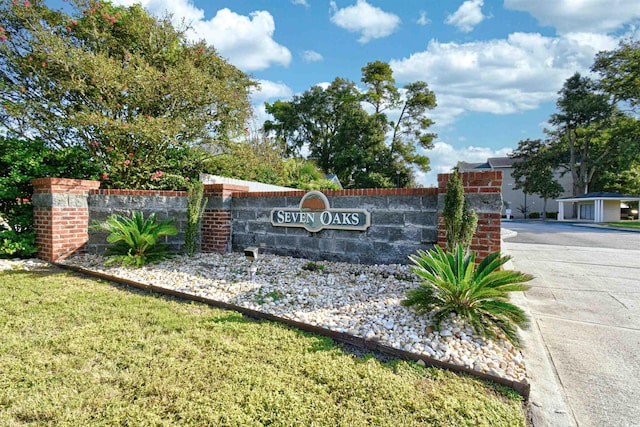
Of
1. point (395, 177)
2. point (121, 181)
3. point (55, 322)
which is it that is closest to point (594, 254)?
point (55, 322)

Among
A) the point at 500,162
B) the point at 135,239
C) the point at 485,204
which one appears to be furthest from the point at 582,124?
the point at 135,239

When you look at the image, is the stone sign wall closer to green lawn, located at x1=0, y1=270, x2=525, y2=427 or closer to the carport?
green lawn, located at x1=0, y1=270, x2=525, y2=427

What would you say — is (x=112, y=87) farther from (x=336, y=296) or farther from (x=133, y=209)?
(x=336, y=296)

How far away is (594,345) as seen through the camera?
292 centimetres

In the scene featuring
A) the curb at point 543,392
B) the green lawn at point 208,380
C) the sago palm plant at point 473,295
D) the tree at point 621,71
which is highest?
the tree at point 621,71

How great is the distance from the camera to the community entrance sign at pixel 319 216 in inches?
201

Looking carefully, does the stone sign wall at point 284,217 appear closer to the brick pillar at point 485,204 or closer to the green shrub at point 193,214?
the brick pillar at point 485,204

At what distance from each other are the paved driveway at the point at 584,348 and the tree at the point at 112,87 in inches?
281

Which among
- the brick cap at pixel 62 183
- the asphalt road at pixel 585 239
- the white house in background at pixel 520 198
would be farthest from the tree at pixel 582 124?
the brick cap at pixel 62 183

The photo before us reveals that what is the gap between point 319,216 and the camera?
5.39 metres

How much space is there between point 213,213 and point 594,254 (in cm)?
956

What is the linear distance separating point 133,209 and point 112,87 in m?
2.56

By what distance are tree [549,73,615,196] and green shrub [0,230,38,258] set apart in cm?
3513

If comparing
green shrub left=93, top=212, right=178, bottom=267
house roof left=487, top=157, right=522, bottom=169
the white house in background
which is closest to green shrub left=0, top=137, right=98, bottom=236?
green shrub left=93, top=212, right=178, bottom=267
